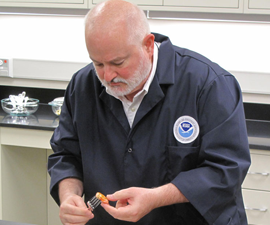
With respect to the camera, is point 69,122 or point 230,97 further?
point 69,122

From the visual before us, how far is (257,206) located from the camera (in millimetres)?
2082

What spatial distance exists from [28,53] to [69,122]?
5.58ft

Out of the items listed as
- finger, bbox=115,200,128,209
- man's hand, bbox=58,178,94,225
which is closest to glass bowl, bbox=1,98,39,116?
man's hand, bbox=58,178,94,225

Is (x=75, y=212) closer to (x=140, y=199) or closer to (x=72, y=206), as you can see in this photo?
(x=72, y=206)

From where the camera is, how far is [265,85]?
7.80ft

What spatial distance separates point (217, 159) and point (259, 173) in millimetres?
1038

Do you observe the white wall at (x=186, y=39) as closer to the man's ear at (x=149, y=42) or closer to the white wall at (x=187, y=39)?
the white wall at (x=187, y=39)

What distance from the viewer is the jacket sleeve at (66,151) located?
1.33 meters

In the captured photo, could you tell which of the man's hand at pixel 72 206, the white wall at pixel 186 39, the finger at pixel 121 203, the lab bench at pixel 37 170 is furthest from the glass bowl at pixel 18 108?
the finger at pixel 121 203

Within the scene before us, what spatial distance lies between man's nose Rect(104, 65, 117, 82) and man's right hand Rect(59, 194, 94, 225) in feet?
1.33

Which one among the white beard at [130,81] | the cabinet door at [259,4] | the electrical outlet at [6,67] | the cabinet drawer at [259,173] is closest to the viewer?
the white beard at [130,81]

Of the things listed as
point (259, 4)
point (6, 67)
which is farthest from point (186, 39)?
point (6, 67)

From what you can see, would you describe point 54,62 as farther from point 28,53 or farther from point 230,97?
point 230,97

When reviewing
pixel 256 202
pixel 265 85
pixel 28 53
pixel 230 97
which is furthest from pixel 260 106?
pixel 28 53
